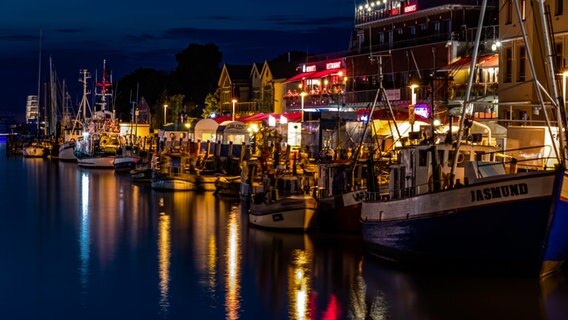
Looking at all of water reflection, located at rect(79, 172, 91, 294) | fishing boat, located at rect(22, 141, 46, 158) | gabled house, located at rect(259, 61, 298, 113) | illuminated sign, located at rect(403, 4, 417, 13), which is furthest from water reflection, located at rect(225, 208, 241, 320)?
fishing boat, located at rect(22, 141, 46, 158)

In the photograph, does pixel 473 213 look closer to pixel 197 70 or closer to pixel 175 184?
pixel 175 184

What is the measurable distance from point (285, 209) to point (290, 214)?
0.43 metres

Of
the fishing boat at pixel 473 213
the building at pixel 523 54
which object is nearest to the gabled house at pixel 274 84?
the building at pixel 523 54

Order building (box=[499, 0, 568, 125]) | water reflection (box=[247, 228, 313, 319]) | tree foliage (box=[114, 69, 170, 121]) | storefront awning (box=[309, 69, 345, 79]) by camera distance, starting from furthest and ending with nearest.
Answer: tree foliage (box=[114, 69, 170, 121])
storefront awning (box=[309, 69, 345, 79])
building (box=[499, 0, 568, 125])
water reflection (box=[247, 228, 313, 319])

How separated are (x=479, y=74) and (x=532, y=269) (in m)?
32.7

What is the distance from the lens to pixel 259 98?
109 metres

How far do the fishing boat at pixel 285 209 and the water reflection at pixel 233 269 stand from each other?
4.67ft

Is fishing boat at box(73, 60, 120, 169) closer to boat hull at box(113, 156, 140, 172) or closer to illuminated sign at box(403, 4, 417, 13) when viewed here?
boat hull at box(113, 156, 140, 172)

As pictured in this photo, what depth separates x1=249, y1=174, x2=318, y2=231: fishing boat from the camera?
43.1m

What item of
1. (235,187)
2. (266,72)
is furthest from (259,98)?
(235,187)

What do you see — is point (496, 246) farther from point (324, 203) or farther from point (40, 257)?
point (40, 257)

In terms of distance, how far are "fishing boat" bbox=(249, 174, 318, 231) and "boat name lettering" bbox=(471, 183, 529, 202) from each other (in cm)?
1391

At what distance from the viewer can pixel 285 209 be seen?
4378cm

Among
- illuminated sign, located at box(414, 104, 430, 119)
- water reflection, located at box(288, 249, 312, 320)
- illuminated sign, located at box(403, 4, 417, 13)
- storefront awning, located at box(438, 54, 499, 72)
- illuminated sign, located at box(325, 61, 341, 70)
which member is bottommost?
water reflection, located at box(288, 249, 312, 320)
